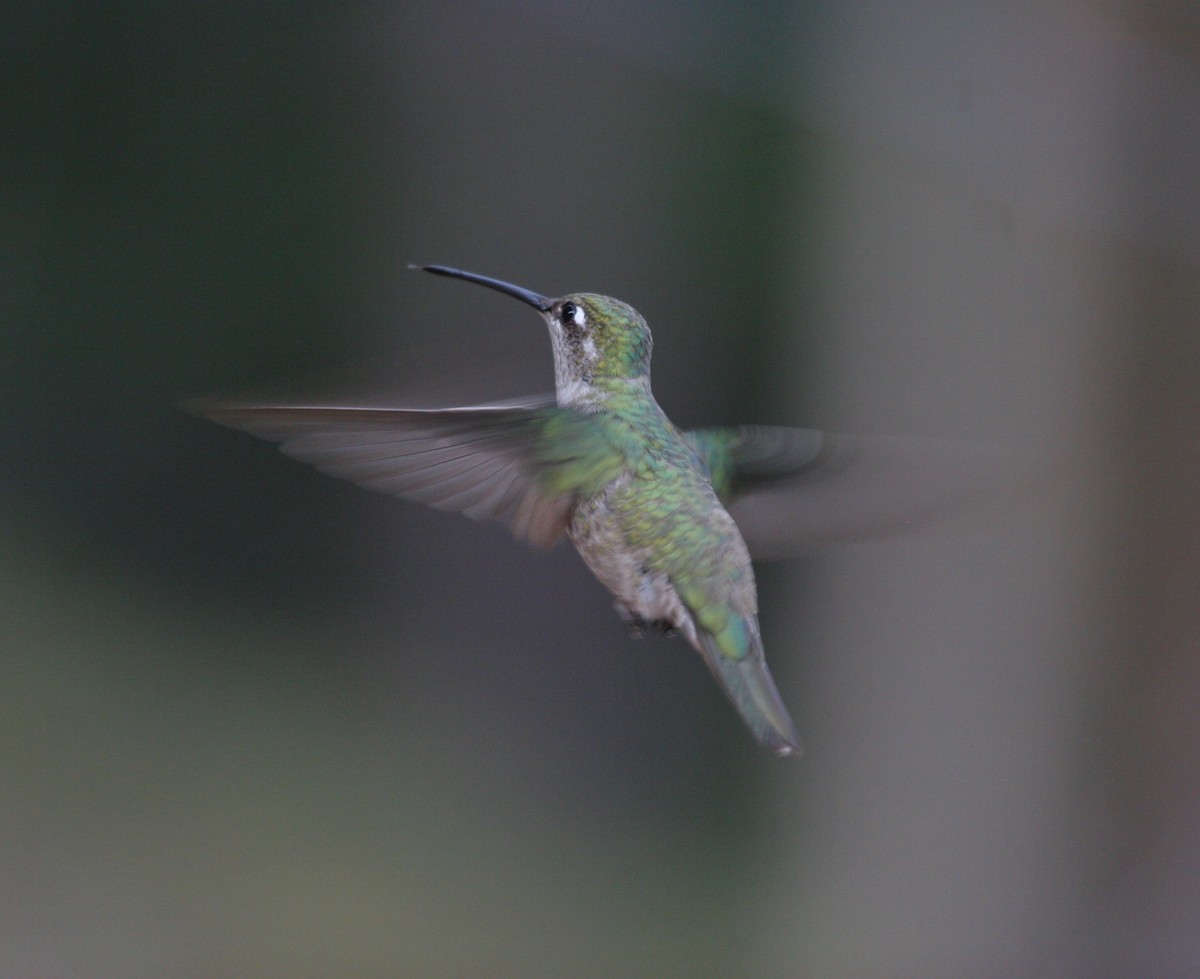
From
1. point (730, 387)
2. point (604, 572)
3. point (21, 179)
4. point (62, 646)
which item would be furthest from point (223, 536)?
point (604, 572)

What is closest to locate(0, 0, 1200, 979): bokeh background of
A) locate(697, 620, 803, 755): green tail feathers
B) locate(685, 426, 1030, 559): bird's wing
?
locate(685, 426, 1030, 559): bird's wing

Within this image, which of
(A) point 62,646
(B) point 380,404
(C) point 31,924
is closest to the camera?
(B) point 380,404

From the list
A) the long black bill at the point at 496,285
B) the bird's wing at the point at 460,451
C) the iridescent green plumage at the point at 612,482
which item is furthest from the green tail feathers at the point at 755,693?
the long black bill at the point at 496,285

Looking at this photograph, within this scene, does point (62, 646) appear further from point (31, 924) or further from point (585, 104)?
point (585, 104)

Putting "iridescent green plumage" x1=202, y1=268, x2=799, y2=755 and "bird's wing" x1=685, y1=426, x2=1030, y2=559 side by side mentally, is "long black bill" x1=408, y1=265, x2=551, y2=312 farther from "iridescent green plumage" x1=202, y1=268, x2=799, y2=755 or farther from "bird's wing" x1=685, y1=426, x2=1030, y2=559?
"bird's wing" x1=685, y1=426, x2=1030, y2=559

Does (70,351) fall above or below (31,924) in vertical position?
above

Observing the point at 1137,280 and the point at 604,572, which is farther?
the point at 1137,280

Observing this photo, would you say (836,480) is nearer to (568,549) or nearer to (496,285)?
(496,285)
